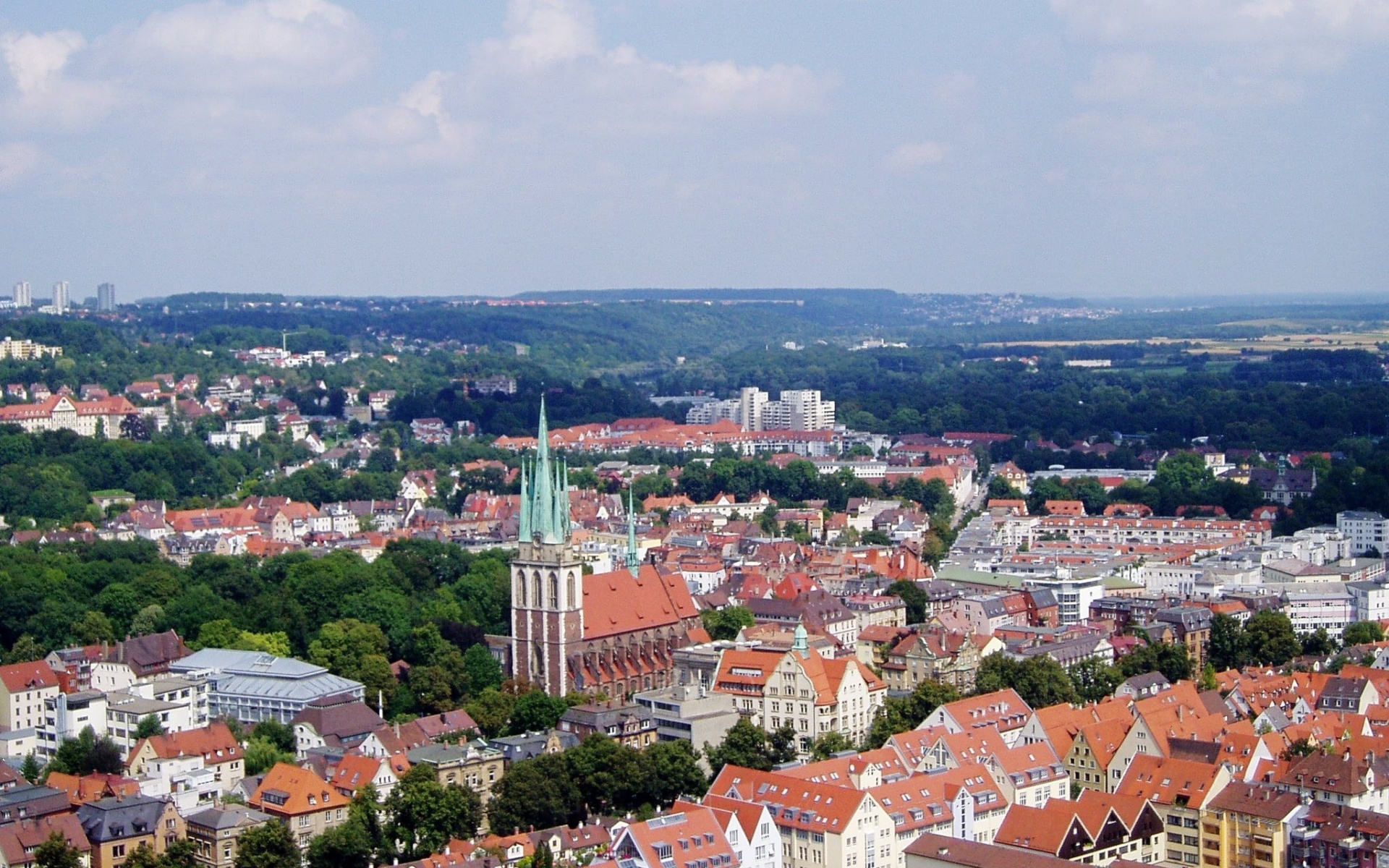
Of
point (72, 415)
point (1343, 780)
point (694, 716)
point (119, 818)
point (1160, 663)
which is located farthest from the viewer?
point (72, 415)

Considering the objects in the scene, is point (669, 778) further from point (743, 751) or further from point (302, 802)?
point (302, 802)

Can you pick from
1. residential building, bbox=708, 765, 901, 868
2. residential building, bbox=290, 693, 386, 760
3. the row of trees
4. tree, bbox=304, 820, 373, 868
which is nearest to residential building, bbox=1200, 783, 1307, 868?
residential building, bbox=708, 765, 901, 868

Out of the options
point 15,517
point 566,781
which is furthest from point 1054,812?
point 15,517

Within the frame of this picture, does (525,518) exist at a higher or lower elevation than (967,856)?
higher

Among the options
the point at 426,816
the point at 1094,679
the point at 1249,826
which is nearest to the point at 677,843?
the point at 426,816

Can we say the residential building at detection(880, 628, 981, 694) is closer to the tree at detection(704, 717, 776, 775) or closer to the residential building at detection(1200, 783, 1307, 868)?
the tree at detection(704, 717, 776, 775)
